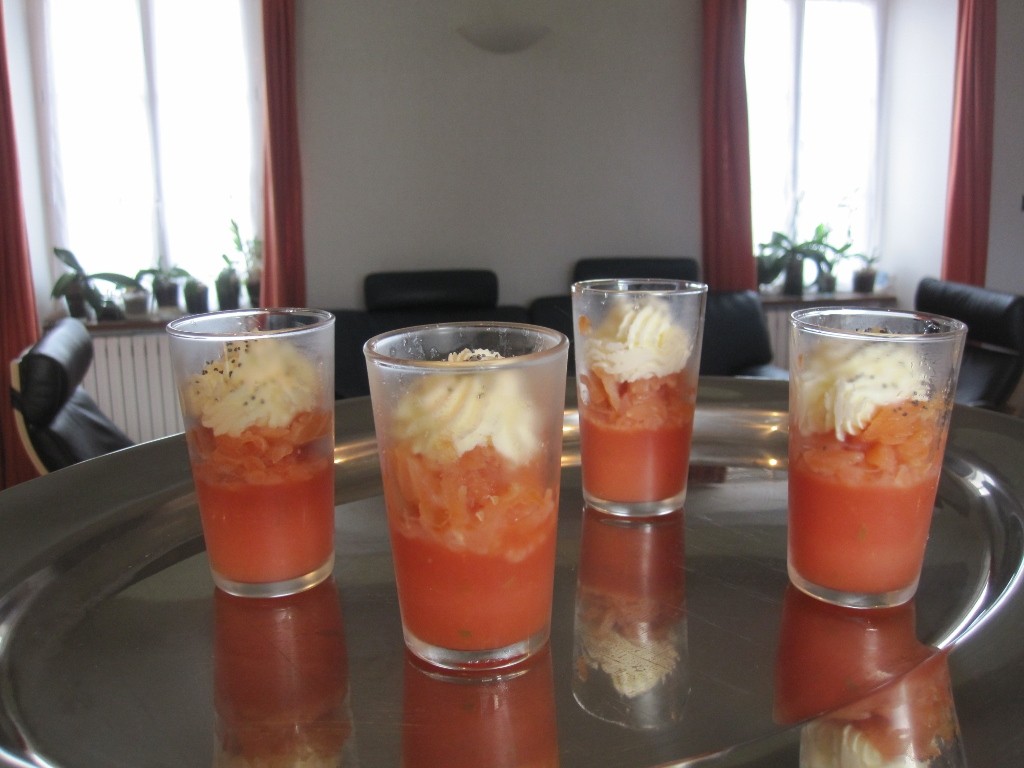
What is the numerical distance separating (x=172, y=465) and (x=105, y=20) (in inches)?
132

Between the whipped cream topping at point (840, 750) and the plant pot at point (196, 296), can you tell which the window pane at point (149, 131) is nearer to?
the plant pot at point (196, 296)

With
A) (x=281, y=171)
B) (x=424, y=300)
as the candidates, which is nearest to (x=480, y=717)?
(x=424, y=300)

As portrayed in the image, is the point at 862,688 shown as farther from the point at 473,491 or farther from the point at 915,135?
the point at 915,135

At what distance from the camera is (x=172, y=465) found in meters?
0.86

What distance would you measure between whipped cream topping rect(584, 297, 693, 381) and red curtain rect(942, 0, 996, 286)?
394cm

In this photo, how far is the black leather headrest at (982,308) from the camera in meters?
2.69

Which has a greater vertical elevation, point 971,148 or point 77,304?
point 971,148

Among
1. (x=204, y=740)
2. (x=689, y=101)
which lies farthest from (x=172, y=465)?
(x=689, y=101)

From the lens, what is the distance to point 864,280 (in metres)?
4.37

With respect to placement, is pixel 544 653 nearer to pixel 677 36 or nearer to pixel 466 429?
pixel 466 429

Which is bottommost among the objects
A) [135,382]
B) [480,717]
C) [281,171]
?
[135,382]

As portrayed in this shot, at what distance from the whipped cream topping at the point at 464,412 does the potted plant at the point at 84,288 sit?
11.3 feet

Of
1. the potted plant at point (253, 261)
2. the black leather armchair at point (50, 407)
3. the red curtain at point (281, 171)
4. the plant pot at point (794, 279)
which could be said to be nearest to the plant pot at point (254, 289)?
the potted plant at point (253, 261)

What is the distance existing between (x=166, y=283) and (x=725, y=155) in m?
2.64
